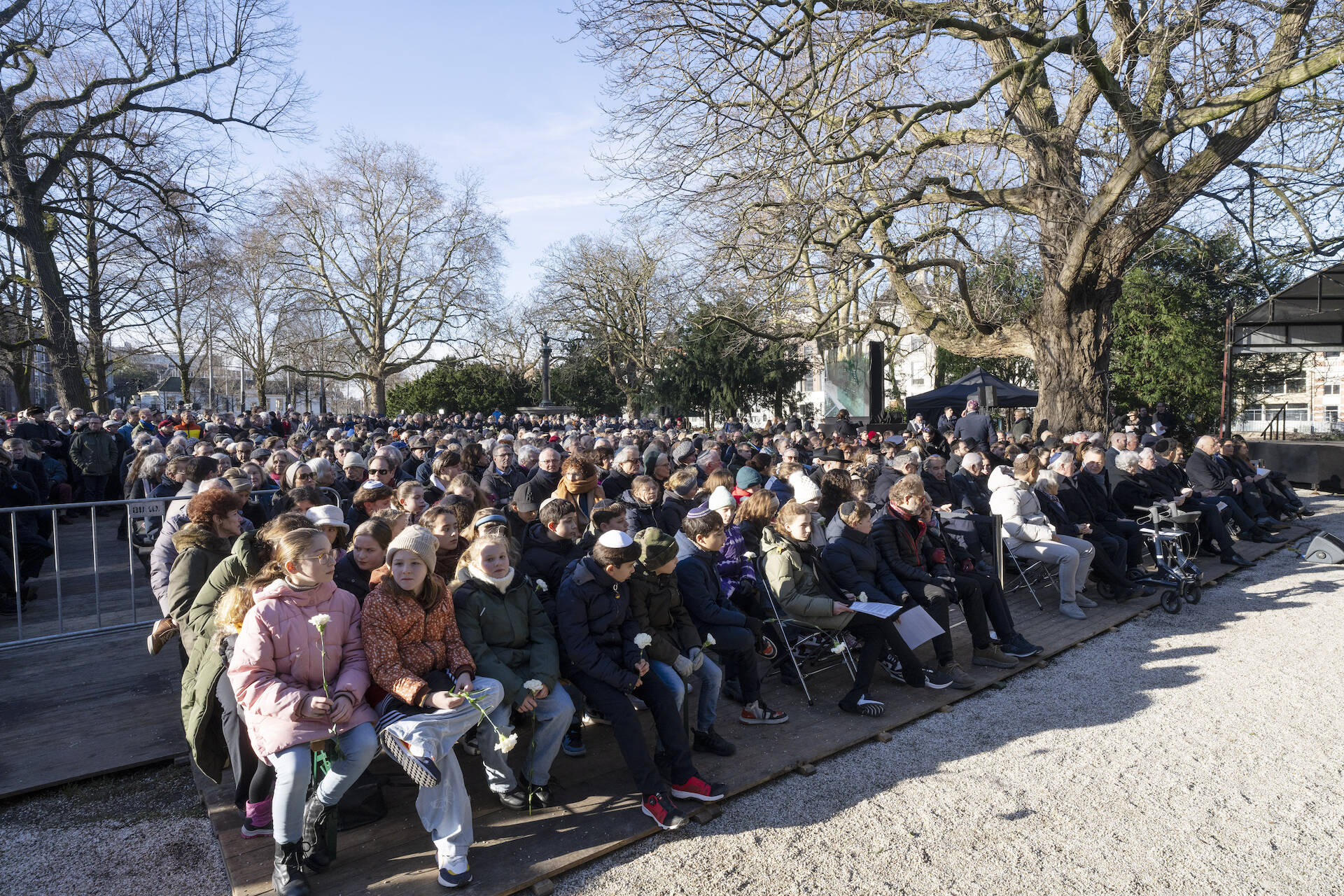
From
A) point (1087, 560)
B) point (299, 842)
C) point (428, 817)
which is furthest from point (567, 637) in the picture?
point (1087, 560)

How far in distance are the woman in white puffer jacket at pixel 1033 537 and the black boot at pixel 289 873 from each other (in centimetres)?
667

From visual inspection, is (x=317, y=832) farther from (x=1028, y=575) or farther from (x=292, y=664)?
(x=1028, y=575)

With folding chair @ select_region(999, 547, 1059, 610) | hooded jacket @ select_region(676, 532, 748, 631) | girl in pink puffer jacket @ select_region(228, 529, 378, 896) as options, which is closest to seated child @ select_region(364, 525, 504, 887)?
girl in pink puffer jacket @ select_region(228, 529, 378, 896)

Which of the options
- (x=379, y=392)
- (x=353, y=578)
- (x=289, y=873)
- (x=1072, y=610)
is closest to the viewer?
(x=289, y=873)

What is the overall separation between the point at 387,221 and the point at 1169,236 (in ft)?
107

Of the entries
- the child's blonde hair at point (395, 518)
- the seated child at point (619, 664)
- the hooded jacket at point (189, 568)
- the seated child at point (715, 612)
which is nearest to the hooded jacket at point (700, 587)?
the seated child at point (715, 612)

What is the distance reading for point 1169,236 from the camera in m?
18.2

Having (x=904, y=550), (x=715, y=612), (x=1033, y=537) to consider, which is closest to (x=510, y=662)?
(x=715, y=612)

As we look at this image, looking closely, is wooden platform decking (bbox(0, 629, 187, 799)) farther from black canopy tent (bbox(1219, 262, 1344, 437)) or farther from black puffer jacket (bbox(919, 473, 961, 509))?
black canopy tent (bbox(1219, 262, 1344, 437))

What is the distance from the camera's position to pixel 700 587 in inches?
197

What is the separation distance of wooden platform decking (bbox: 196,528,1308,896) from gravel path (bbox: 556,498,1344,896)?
12 cm

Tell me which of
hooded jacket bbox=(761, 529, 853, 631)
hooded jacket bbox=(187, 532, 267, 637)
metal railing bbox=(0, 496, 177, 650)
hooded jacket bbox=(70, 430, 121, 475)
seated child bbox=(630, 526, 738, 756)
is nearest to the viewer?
hooded jacket bbox=(187, 532, 267, 637)

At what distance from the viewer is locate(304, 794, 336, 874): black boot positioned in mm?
3451

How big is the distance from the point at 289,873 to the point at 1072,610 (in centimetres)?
680
